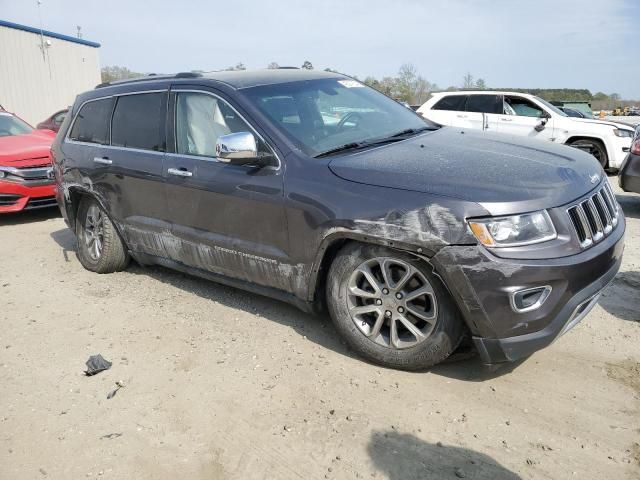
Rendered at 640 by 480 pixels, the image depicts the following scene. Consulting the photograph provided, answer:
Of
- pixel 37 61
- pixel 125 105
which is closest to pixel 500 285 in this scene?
pixel 125 105

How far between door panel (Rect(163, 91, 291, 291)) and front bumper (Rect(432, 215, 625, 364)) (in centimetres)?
120

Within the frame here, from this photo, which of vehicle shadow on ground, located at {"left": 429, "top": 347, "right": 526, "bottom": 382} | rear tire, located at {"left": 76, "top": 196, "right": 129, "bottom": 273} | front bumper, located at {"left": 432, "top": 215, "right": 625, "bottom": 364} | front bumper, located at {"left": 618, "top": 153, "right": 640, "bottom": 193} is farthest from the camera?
front bumper, located at {"left": 618, "top": 153, "right": 640, "bottom": 193}

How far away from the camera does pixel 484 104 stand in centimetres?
1143

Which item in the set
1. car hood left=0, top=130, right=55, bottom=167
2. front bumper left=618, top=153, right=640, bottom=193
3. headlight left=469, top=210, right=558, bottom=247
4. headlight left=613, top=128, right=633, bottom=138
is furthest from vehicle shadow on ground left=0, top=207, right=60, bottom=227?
headlight left=613, top=128, right=633, bottom=138

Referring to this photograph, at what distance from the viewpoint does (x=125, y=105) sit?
4742 mm

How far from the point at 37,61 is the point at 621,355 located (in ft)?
82.2

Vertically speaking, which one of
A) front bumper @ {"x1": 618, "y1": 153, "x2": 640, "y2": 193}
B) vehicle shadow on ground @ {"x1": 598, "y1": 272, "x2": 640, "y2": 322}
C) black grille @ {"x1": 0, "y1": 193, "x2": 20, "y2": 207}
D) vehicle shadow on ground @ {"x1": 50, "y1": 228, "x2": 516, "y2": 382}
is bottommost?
black grille @ {"x1": 0, "y1": 193, "x2": 20, "y2": 207}

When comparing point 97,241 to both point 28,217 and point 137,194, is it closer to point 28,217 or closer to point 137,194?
point 137,194

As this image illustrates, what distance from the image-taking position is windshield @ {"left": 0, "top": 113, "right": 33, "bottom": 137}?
8.90 m

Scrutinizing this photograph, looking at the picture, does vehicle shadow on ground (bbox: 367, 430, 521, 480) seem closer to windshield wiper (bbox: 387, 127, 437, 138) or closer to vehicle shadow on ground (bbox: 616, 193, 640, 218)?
windshield wiper (bbox: 387, 127, 437, 138)

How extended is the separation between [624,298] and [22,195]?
7609 millimetres

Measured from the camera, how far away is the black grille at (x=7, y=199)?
25.4ft

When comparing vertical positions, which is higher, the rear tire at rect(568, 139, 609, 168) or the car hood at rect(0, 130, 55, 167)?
the rear tire at rect(568, 139, 609, 168)

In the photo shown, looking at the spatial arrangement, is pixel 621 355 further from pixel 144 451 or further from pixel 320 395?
pixel 144 451
